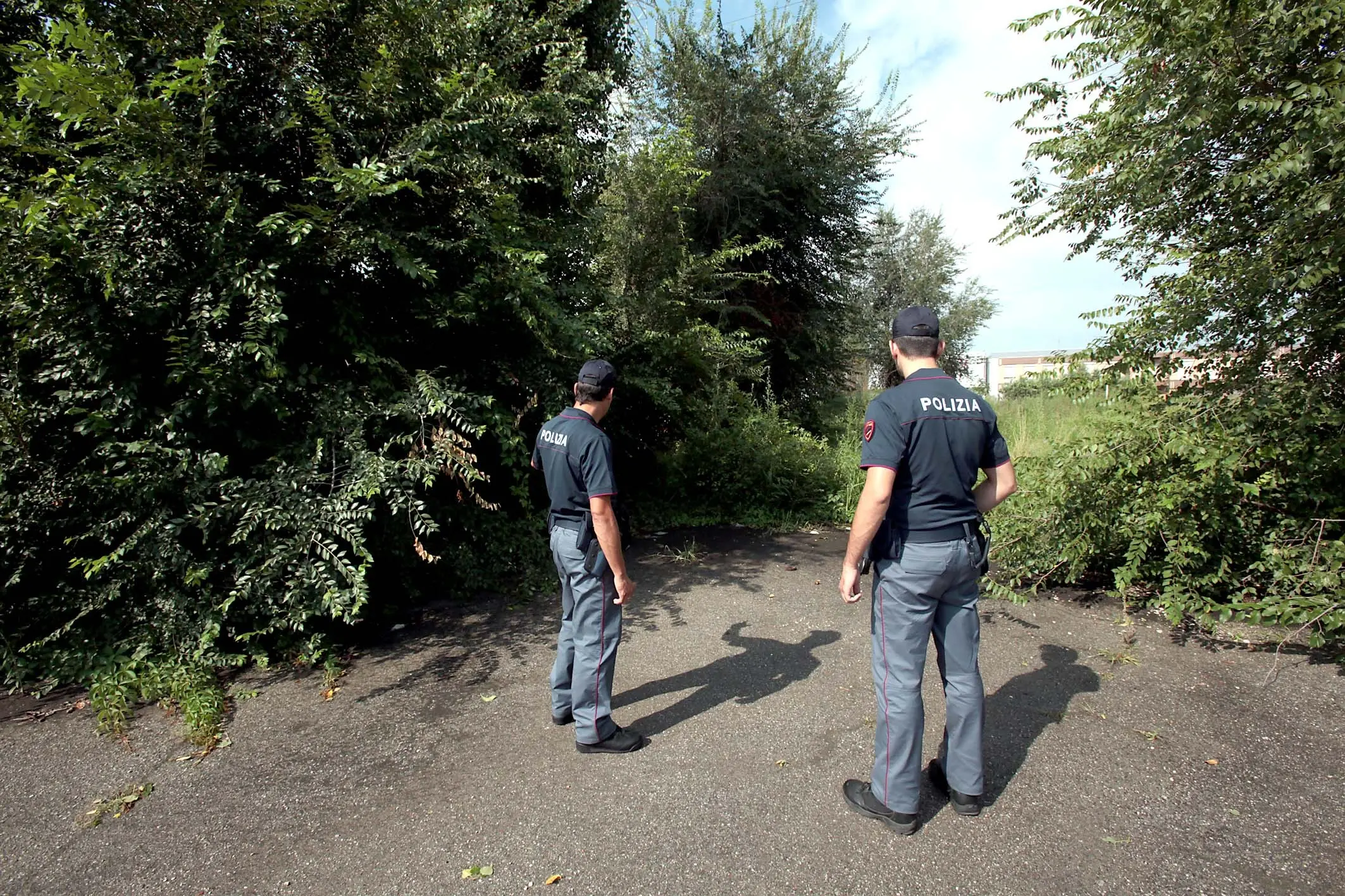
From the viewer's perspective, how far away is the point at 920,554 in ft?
9.26

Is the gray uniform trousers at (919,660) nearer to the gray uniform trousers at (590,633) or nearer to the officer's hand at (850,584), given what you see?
the officer's hand at (850,584)

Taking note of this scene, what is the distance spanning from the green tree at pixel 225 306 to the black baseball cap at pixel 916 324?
109 inches

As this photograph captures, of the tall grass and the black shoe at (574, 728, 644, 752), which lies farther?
the tall grass

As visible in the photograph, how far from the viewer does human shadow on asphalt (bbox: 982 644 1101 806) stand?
131 inches

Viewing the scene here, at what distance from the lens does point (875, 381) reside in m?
23.8

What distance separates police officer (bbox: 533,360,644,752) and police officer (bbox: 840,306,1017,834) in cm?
116

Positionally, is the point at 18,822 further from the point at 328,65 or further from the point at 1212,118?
the point at 1212,118

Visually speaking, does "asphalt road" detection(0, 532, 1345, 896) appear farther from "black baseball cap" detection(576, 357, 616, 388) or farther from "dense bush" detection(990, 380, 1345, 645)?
"black baseball cap" detection(576, 357, 616, 388)

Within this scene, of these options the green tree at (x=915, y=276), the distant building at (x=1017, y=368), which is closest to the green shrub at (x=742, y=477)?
the distant building at (x=1017, y=368)

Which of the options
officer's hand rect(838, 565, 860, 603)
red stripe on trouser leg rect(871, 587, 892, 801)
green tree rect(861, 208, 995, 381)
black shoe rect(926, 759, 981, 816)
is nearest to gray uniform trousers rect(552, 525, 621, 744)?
officer's hand rect(838, 565, 860, 603)

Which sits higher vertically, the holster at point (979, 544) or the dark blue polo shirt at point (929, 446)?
the dark blue polo shirt at point (929, 446)

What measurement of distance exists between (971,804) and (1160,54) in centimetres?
455

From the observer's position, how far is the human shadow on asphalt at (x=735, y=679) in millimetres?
3953

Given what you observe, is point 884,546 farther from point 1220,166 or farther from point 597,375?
point 1220,166
